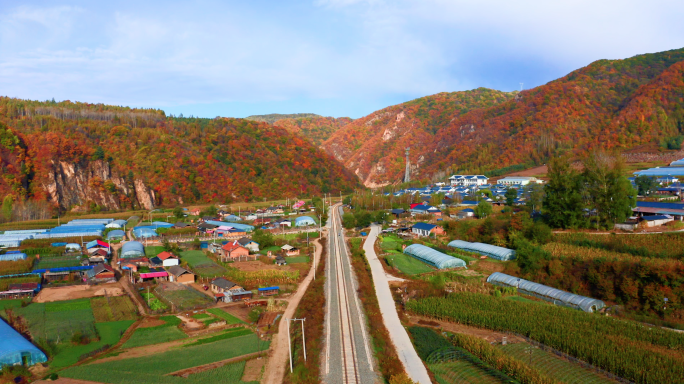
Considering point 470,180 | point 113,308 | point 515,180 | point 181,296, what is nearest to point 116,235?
point 181,296

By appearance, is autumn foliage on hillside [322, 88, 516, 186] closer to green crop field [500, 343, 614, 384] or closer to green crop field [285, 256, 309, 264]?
green crop field [285, 256, 309, 264]

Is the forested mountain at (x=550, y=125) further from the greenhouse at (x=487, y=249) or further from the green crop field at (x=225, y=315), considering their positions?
the green crop field at (x=225, y=315)

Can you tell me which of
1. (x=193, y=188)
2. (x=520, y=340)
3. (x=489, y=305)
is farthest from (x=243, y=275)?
(x=193, y=188)

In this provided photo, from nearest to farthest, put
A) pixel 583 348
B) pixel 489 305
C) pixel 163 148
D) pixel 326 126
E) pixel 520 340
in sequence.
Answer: pixel 583 348 < pixel 520 340 < pixel 489 305 < pixel 163 148 < pixel 326 126

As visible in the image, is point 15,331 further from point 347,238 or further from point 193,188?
point 193,188

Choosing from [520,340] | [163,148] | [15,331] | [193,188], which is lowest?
[520,340]

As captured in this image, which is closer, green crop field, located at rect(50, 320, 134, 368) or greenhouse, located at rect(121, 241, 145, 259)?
green crop field, located at rect(50, 320, 134, 368)

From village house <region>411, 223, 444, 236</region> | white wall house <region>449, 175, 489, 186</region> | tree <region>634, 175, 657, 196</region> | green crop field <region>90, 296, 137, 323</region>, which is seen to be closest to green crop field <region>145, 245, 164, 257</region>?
green crop field <region>90, 296, 137, 323</region>
